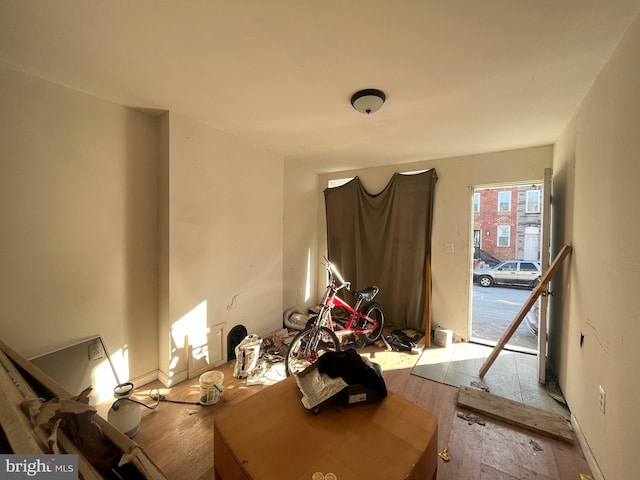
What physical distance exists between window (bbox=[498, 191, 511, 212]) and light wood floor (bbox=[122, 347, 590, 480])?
929cm

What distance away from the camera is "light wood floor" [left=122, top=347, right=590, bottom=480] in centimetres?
148

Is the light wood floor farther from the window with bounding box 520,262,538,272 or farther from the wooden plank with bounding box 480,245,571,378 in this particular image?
the window with bounding box 520,262,538,272

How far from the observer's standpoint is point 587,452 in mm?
1540

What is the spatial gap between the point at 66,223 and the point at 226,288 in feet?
4.50

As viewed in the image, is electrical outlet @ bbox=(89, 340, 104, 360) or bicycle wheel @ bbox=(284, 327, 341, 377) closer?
electrical outlet @ bbox=(89, 340, 104, 360)

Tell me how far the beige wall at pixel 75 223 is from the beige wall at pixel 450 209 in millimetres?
1782

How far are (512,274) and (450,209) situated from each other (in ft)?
18.2

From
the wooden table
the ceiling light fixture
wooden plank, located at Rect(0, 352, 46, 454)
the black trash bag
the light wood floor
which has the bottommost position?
the light wood floor

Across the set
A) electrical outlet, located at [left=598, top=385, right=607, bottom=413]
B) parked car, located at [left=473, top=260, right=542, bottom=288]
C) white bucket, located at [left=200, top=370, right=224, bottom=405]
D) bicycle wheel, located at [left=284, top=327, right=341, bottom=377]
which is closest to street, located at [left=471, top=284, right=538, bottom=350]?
parked car, located at [left=473, top=260, right=542, bottom=288]

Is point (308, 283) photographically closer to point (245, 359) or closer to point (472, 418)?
point (245, 359)

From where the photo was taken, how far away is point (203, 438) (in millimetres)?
1708

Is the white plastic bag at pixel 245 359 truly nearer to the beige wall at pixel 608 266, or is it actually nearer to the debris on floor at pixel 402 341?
the debris on floor at pixel 402 341

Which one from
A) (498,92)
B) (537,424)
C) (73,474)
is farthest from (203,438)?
(498,92)

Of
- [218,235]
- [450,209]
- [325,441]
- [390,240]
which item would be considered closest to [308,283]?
[390,240]
